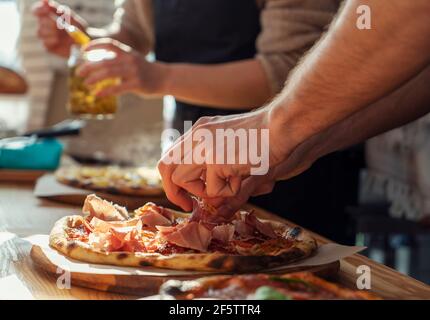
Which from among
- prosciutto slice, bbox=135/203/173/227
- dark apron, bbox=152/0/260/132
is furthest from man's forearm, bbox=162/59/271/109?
prosciutto slice, bbox=135/203/173/227

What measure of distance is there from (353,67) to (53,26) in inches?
66.6

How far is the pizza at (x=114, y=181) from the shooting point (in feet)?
6.61

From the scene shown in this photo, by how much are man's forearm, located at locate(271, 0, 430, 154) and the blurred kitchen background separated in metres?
1.25

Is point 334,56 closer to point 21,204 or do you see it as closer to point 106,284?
point 106,284

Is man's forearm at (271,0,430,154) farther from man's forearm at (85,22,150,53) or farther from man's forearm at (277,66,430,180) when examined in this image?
man's forearm at (85,22,150,53)

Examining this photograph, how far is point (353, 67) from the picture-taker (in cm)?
104

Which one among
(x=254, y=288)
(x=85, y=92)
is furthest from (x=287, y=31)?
(x=254, y=288)

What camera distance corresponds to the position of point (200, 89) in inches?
87.0

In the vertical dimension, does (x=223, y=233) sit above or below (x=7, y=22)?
below

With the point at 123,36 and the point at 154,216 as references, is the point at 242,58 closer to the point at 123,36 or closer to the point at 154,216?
the point at 123,36

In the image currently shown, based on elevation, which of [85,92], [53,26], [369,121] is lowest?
[369,121]
